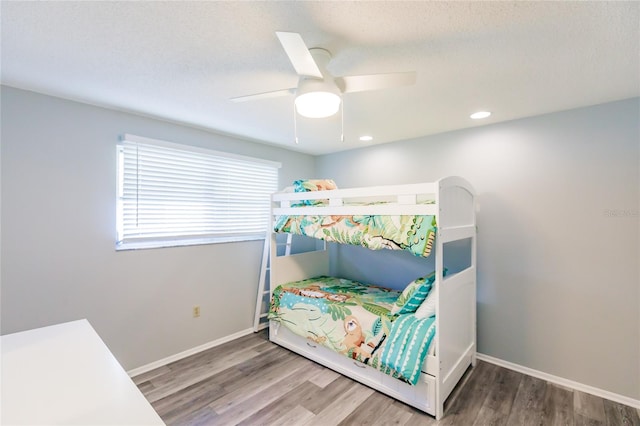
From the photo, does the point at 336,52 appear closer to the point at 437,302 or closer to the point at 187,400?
the point at 437,302

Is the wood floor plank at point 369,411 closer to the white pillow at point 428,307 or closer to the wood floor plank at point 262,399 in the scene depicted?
the wood floor plank at point 262,399

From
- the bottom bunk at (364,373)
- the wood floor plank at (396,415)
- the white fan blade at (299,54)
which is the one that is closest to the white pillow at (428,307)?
the bottom bunk at (364,373)

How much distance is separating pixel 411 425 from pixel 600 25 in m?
2.44

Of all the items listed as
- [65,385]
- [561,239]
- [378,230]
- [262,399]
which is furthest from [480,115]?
[65,385]

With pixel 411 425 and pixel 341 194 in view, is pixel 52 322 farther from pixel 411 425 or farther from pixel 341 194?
pixel 411 425

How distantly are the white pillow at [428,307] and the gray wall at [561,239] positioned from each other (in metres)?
1.01

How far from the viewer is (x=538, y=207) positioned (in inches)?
99.8

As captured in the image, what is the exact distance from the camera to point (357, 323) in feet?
7.82

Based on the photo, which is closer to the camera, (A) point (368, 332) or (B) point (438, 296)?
(B) point (438, 296)

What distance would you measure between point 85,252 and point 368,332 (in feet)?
7.56

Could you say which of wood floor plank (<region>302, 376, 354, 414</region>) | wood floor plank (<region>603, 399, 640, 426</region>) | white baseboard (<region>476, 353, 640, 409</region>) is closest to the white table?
wood floor plank (<region>302, 376, 354, 414</region>)

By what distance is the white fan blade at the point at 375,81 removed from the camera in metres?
1.39

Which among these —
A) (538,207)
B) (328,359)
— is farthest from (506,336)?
(328,359)

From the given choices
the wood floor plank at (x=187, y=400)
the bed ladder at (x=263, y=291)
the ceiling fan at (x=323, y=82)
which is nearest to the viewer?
the ceiling fan at (x=323, y=82)
